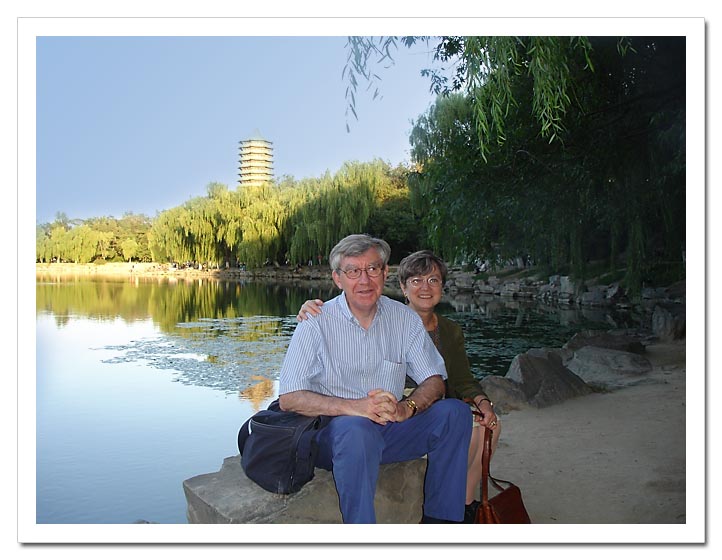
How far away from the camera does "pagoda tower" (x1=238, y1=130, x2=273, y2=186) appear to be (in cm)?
1494

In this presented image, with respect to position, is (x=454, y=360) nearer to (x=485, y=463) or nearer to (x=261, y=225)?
(x=485, y=463)

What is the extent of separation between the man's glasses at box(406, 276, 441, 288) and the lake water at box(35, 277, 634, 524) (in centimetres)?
128

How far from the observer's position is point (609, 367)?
4645mm

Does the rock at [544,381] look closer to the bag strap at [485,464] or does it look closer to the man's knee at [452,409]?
the bag strap at [485,464]

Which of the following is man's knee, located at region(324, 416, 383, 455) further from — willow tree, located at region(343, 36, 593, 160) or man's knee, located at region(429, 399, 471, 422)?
willow tree, located at region(343, 36, 593, 160)

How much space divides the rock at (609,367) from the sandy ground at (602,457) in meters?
0.30

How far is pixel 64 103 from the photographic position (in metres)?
2.63

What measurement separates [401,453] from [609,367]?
3.44m

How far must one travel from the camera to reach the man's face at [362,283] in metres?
1.69

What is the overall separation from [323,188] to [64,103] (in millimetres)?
12456

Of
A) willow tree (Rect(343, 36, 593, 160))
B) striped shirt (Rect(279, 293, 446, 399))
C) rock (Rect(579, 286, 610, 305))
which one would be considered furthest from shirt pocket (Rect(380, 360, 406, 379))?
rock (Rect(579, 286, 610, 305))

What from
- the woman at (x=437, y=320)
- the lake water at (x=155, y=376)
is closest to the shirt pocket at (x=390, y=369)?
the woman at (x=437, y=320)
